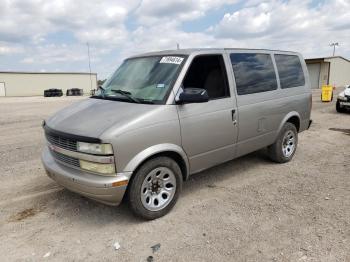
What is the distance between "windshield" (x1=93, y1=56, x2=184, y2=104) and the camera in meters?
3.90

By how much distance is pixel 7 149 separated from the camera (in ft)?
24.1

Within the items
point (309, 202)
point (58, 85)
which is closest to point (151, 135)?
point (309, 202)

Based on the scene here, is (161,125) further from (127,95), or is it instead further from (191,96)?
(127,95)

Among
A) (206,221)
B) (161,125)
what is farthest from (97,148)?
(206,221)

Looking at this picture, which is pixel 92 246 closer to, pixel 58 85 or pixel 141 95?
pixel 141 95

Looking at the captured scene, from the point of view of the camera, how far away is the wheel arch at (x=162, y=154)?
3.44 metres

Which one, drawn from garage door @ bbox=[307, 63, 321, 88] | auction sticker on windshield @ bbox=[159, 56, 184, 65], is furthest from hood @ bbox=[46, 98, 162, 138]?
garage door @ bbox=[307, 63, 321, 88]

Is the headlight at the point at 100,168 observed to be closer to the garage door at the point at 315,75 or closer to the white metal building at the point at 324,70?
the white metal building at the point at 324,70

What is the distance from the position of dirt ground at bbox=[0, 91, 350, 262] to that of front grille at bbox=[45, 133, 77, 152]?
0.95 m

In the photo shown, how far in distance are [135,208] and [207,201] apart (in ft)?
3.76

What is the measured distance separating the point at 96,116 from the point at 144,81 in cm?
88

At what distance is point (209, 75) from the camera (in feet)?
14.4

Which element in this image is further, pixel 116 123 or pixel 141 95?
pixel 141 95

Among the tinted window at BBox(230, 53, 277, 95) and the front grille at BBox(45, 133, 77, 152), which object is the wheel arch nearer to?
the front grille at BBox(45, 133, 77, 152)
